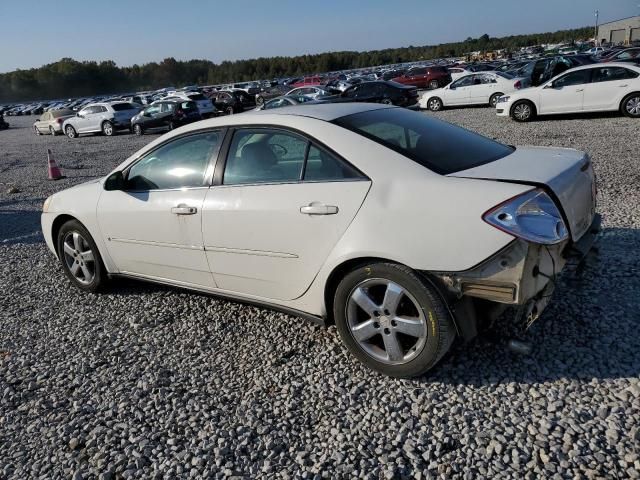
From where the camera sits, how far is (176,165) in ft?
12.8

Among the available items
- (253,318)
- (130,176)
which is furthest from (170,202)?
(253,318)

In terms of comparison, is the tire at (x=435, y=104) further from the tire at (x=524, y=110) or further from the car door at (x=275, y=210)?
the car door at (x=275, y=210)

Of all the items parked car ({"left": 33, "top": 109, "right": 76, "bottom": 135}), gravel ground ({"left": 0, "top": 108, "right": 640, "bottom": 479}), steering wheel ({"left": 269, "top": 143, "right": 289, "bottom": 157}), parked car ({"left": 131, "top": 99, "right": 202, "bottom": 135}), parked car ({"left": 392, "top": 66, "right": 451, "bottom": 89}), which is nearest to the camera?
gravel ground ({"left": 0, "top": 108, "right": 640, "bottom": 479})

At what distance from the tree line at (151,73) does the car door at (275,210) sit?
98.6 meters

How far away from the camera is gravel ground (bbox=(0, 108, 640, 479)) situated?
2.44 meters

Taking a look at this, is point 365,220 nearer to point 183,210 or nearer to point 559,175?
point 559,175

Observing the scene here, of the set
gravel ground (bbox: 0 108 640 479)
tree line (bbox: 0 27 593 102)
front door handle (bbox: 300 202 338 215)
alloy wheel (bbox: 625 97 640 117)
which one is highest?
tree line (bbox: 0 27 593 102)

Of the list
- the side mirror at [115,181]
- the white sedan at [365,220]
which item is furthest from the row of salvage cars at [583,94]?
the side mirror at [115,181]

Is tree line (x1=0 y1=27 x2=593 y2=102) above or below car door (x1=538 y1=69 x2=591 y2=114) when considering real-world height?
above

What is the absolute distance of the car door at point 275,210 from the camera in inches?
119

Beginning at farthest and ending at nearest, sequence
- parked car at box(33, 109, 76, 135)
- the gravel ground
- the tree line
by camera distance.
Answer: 1. the tree line
2. parked car at box(33, 109, 76, 135)
3. the gravel ground

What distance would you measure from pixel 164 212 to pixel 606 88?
1350 centimetres

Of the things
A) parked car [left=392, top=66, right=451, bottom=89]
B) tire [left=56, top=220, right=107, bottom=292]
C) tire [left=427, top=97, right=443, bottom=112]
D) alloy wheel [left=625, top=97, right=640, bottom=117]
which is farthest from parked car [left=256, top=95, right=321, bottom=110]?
tire [left=56, top=220, right=107, bottom=292]

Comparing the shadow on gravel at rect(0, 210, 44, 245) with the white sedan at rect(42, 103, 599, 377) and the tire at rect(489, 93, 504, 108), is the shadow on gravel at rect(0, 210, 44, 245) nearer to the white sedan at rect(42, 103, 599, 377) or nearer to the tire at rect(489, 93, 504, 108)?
the white sedan at rect(42, 103, 599, 377)
